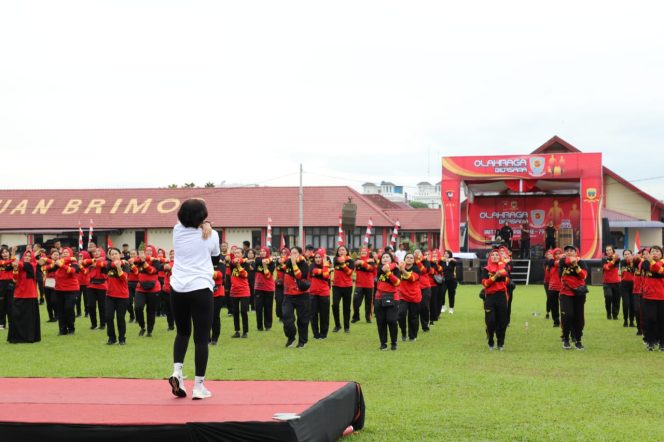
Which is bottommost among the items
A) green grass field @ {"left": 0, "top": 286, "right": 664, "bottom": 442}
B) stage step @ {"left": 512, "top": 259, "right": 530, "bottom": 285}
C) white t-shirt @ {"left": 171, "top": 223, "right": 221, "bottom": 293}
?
green grass field @ {"left": 0, "top": 286, "right": 664, "bottom": 442}

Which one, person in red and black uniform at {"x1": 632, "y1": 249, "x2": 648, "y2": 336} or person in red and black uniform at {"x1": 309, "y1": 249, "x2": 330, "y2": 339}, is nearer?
person in red and black uniform at {"x1": 632, "y1": 249, "x2": 648, "y2": 336}

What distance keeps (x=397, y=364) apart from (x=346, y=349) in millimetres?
2208

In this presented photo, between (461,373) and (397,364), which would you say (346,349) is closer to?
(397,364)

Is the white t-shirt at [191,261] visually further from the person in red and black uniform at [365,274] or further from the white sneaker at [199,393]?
the person in red and black uniform at [365,274]

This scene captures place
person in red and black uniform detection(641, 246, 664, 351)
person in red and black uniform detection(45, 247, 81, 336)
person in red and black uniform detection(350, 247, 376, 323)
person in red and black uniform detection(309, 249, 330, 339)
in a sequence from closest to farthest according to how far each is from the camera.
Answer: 1. person in red and black uniform detection(641, 246, 664, 351)
2. person in red and black uniform detection(309, 249, 330, 339)
3. person in red and black uniform detection(45, 247, 81, 336)
4. person in red and black uniform detection(350, 247, 376, 323)

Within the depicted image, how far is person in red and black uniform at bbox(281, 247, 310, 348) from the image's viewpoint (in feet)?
47.3

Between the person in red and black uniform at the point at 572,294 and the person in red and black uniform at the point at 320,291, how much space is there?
435cm

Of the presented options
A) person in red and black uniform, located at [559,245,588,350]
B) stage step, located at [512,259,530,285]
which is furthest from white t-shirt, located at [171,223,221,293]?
stage step, located at [512,259,530,285]

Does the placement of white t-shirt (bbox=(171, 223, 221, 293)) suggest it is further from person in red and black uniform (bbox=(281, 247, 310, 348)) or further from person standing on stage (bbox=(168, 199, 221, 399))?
person in red and black uniform (bbox=(281, 247, 310, 348))

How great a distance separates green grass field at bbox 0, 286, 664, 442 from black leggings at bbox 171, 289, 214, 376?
80cm

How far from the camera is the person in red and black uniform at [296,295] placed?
1441cm

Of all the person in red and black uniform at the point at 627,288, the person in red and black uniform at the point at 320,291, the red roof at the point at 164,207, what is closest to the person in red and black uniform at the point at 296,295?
the person in red and black uniform at the point at 320,291

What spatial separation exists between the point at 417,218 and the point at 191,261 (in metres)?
55.3

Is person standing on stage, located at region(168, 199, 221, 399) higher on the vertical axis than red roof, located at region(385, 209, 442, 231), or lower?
lower
